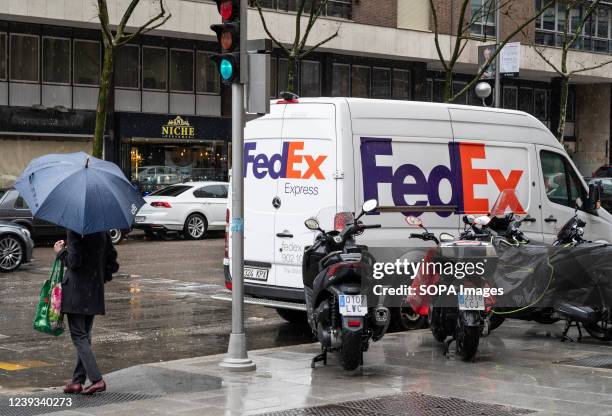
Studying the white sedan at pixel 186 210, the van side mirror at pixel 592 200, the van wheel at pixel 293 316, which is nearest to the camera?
the van wheel at pixel 293 316

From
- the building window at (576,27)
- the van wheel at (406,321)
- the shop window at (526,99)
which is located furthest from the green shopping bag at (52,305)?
the shop window at (526,99)

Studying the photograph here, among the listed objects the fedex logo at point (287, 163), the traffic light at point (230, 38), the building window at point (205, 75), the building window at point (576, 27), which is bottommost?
the fedex logo at point (287, 163)

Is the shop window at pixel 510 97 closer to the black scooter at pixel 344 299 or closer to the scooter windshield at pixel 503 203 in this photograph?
the scooter windshield at pixel 503 203

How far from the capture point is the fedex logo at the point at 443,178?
11.8 metres

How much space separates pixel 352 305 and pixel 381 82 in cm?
3521

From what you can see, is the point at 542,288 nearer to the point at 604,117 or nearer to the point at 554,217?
the point at 554,217

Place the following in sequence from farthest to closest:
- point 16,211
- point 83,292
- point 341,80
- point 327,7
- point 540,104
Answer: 1. point 540,104
2. point 341,80
3. point 327,7
4. point 16,211
5. point 83,292

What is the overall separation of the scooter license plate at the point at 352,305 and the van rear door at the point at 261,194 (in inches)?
109

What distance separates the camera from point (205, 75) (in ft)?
127

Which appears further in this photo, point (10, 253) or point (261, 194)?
point (10, 253)

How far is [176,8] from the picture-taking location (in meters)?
34.5

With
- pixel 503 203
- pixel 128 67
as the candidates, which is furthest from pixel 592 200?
pixel 128 67

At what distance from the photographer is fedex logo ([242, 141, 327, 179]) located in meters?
11.6

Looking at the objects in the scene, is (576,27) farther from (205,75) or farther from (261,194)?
(261,194)
